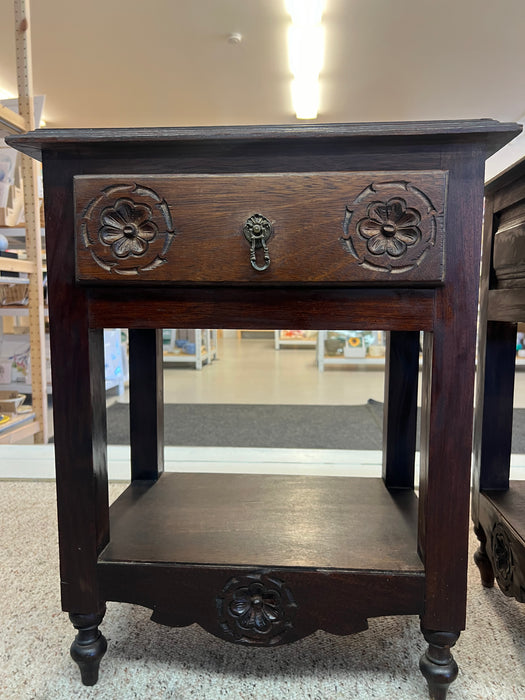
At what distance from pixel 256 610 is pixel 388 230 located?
531 mm

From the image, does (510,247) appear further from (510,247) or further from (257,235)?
(257,235)

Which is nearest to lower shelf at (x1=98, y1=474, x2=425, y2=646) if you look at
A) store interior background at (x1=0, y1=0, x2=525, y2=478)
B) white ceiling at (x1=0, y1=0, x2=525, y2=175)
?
store interior background at (x1=0, y1=0, x2=525, y2=478)

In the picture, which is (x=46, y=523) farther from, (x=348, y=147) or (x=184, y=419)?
(x=184, y=419)

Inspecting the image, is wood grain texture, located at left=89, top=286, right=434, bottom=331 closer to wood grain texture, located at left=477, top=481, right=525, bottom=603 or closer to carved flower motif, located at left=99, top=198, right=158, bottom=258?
carved flower motif, located at left=99, top=198, right=158, bottom=258

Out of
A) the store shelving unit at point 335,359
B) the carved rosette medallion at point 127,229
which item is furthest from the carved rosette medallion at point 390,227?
the store shelving unit at point 335,359

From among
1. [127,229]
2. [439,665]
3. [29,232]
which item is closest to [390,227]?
[127,229]

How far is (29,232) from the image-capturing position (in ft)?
6.39

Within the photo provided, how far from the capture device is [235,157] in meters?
0.61

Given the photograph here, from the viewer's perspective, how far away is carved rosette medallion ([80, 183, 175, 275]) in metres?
0.62

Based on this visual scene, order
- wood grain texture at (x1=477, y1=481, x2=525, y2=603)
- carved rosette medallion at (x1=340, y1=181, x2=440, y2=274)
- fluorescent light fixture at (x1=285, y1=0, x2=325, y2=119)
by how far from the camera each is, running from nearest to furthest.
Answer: carved rosette medallion at (x1=340, y1=181, x2=440, y2=274), wood grain texture at (x1=477, y1=481, x2=525, y2=603), fluorescent light fixture at (x1=285, y1=0, x2=325, y2=119)

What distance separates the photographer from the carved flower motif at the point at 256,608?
66 cm

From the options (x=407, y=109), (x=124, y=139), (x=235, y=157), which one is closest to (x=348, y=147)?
(x=235, y=157)

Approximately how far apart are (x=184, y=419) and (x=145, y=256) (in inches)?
79.8

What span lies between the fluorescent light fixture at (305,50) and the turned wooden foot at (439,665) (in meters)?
3.39
